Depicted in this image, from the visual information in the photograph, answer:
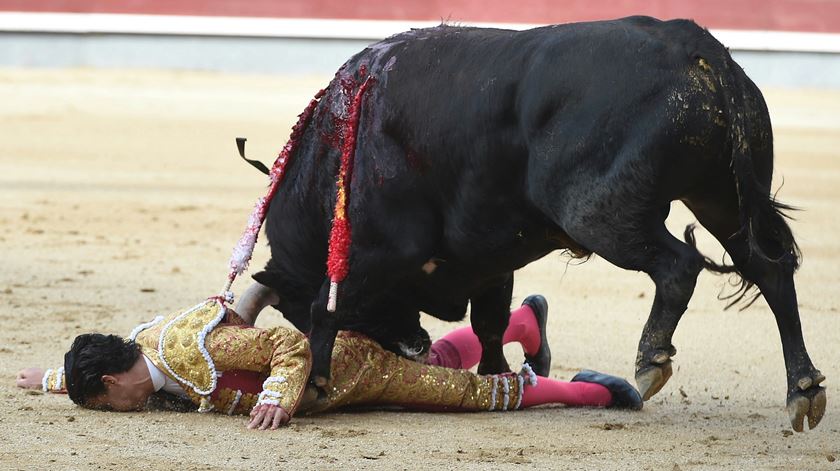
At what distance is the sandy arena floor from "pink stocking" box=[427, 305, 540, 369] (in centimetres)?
32

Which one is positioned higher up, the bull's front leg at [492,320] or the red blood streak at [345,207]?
the red blood streak at [345,207]

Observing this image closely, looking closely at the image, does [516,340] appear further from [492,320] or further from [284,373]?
[284,373]

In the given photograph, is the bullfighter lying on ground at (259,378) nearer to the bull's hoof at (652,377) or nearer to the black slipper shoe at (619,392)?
the black slipper shoe at (619,392)

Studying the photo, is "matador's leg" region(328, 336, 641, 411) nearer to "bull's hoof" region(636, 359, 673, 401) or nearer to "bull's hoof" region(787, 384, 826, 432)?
"bull's hoof" region(636, 359, 673, 401)

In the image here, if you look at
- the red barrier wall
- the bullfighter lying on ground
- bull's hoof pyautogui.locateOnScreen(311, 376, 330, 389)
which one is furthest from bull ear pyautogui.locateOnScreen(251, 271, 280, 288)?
the red barrier wall

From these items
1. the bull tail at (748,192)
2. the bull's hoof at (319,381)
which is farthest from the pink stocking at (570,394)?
the bull tail at (748,192)

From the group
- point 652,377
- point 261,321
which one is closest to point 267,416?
point 652,377

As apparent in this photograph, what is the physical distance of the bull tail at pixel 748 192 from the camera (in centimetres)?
278

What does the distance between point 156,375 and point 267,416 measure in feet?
1.00

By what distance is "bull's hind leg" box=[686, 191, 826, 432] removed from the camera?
2.88m

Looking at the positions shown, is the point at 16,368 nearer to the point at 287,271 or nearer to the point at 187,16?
the point at 287,271

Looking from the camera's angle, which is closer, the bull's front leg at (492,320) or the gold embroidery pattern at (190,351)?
the gold embroidery pattern at (190,351)

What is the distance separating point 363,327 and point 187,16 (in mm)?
11842

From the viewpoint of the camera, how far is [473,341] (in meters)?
3.83
